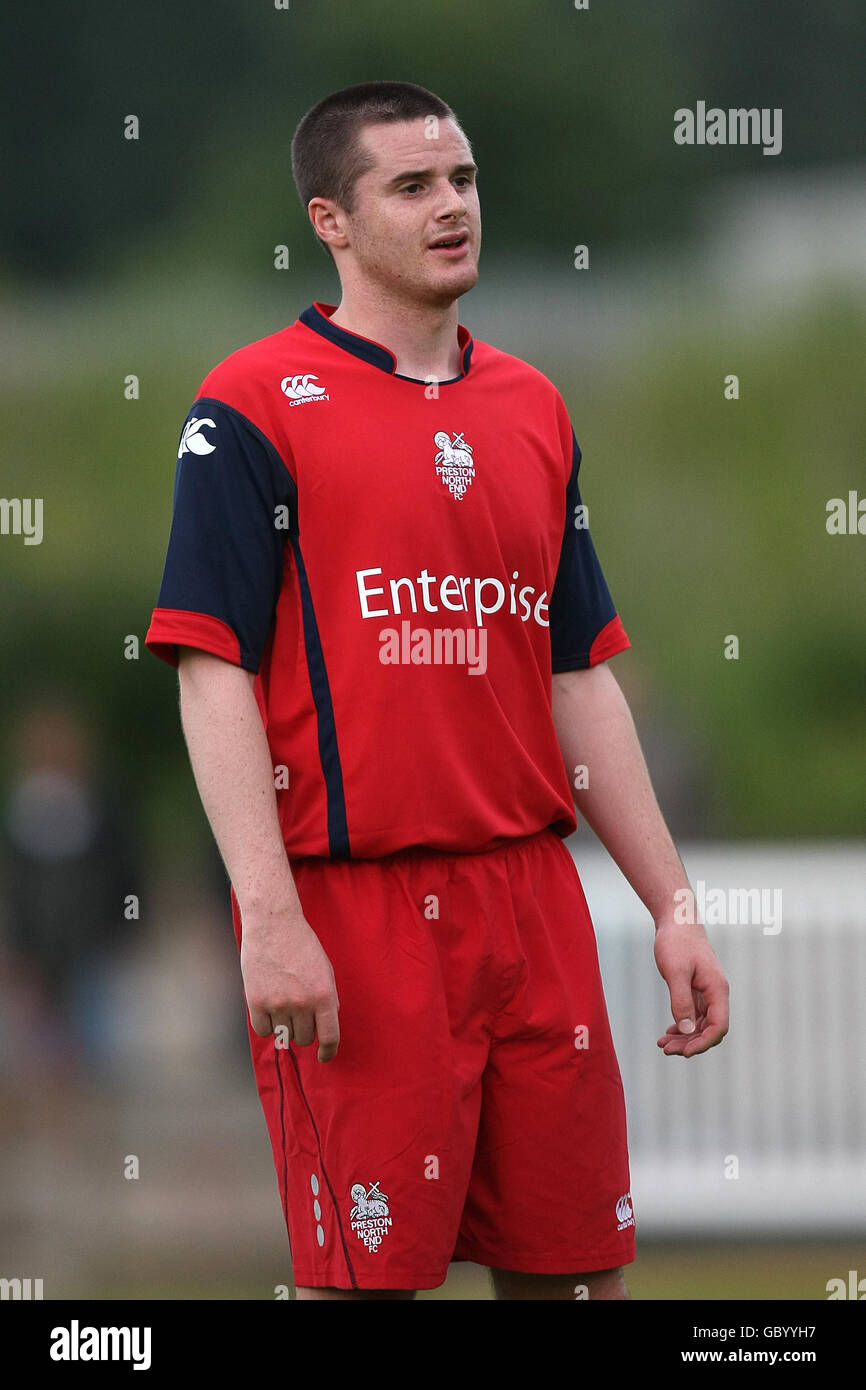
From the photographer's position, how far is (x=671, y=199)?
36.7ft

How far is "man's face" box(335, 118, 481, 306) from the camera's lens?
169 cm

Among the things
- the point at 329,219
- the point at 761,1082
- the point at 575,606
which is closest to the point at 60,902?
the point at 761,1082

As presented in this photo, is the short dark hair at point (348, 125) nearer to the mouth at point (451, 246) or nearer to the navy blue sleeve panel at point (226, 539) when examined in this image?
the mouth at point (451, 246)

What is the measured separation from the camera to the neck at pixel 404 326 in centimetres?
172

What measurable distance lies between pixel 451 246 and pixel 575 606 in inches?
16.7

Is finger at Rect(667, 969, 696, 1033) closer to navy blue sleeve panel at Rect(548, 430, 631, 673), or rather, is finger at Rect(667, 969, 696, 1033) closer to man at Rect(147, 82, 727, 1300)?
man at Rect(147, 82, 727, 1300)

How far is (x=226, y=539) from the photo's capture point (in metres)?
1.60

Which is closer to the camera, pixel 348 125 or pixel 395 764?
pixel 395 764

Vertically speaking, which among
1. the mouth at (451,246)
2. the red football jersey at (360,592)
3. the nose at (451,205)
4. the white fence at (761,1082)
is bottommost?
the white fence at (761,1082)

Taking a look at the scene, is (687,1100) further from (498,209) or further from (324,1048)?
(498,209)

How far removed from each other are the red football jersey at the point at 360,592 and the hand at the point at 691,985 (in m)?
0.22

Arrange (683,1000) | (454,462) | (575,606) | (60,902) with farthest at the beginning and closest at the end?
1. (60,902)
2. (575,606)
3. (683,1000)
4. (454,462)

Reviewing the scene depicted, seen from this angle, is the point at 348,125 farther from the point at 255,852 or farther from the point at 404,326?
the point at 255,852

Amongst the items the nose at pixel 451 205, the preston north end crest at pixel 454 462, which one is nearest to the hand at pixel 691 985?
the preston north end crest at pixel 454 462
